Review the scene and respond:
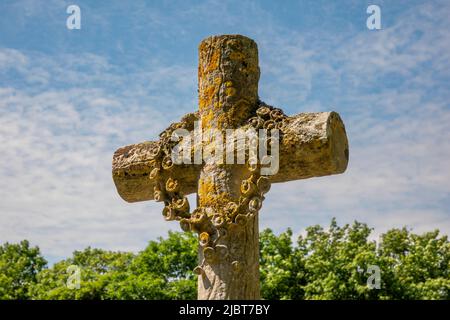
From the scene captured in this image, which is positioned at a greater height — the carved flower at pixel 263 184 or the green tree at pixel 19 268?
the green tree at pixel 19 268

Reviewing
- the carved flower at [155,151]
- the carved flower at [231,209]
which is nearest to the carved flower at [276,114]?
the carved flower at [231,209]

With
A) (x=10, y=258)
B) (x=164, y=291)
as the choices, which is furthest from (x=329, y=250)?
(x=10, y=258)

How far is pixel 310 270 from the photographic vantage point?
3416cm

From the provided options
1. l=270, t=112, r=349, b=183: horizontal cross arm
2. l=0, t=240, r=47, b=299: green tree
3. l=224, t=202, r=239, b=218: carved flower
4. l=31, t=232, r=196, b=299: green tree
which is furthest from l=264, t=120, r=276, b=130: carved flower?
l=0, t=240, r=47, b=299: green tree

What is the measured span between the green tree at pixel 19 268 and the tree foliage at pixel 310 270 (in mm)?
195

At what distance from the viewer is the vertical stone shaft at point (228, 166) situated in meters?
6.44

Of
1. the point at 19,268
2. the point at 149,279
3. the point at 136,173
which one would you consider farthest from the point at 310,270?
the point at 136,173

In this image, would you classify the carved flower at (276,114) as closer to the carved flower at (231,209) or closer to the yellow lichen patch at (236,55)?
the yellow lichen patch at (236,55)

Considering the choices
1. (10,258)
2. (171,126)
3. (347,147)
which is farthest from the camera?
(10,258)

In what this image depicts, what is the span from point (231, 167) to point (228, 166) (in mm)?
33

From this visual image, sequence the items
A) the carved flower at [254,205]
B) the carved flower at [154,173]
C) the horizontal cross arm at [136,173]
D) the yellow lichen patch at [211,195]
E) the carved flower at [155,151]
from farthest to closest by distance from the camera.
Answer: the horizontal cross arm at [136,173], the carved flower at [155,151], the carved flower at [154,173], the yellow lichen patch at [211,195], the carved flower at [254,205]

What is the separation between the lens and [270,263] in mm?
34562

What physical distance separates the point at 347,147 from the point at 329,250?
2879 cm
